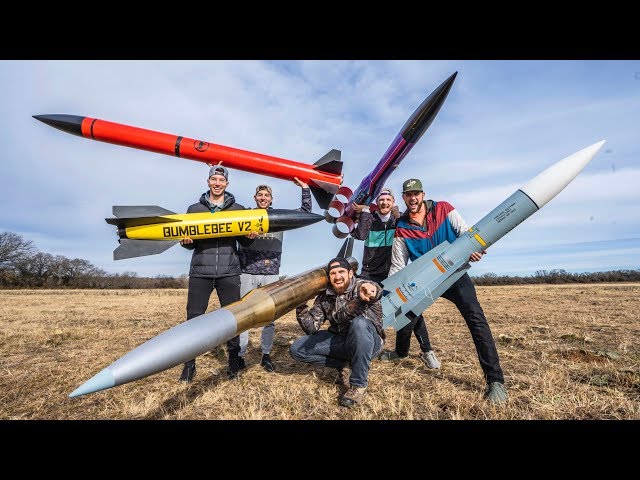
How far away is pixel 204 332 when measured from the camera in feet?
10.3

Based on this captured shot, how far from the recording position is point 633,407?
133 inches

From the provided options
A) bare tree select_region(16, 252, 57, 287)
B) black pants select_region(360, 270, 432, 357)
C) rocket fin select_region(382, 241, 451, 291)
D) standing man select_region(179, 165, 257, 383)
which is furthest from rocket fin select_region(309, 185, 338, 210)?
bare tree select_region(16, 252, 57, 287)

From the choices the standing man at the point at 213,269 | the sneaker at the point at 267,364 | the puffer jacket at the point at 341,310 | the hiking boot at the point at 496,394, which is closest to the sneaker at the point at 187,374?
the standing man at the point at 213,269

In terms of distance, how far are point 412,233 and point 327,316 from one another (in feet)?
5.78

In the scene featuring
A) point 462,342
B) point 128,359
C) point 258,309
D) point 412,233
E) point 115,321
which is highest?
point 412,233

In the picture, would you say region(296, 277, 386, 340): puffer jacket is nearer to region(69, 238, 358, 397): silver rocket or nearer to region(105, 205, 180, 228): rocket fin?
region(69, 238, 358, 397): silver rocket

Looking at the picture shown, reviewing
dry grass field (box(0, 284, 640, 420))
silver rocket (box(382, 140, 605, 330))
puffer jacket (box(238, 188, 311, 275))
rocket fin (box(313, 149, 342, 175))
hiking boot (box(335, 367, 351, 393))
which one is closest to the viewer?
dry grass field (box(0, 284, 640, 420))

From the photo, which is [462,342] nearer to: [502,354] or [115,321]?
[502,354]

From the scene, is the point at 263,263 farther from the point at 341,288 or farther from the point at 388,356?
the point at 388,356

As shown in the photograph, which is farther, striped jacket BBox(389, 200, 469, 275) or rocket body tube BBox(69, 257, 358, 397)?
striped jacket BBox(389, 200, 469, 275)

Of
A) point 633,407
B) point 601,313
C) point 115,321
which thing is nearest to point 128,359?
point 633,407

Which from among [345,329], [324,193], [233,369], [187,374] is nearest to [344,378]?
[345,329]

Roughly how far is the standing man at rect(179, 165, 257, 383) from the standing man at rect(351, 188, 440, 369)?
1988 millimetres

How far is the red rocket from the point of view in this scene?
21.4 ft
